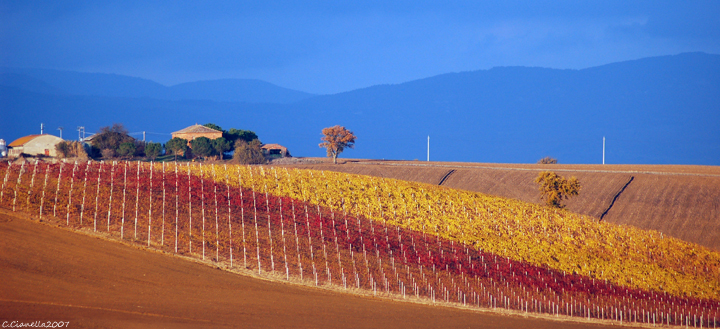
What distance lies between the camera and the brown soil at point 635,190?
45469mm

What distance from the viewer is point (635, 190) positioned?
5625cm

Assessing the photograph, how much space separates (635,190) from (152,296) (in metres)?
52.8

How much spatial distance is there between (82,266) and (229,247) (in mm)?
6575

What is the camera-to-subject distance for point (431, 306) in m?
21.8

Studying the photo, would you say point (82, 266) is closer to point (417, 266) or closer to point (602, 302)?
point (417, 266)

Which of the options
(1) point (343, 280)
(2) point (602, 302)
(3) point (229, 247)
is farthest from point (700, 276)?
(3) point (229, 247)

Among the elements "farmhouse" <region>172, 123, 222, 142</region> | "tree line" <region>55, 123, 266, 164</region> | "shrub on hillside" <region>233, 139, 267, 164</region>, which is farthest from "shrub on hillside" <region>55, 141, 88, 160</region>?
"farmhouse" <region>172, 123, 222, 142</region>

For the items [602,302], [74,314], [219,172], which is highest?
[219,172]

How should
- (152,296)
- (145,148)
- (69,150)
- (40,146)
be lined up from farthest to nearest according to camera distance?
(145,148) < (40,146) < (69,150) < (152,296)

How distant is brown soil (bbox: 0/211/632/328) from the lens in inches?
617

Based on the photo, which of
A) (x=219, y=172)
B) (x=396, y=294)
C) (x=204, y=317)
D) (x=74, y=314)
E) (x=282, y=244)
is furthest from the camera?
(x=219, y=172)

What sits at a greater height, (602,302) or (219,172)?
(219,172)

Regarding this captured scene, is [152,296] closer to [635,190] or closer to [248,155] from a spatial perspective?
[635,190]

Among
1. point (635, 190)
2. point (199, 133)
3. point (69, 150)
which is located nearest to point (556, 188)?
point (635, 190)
